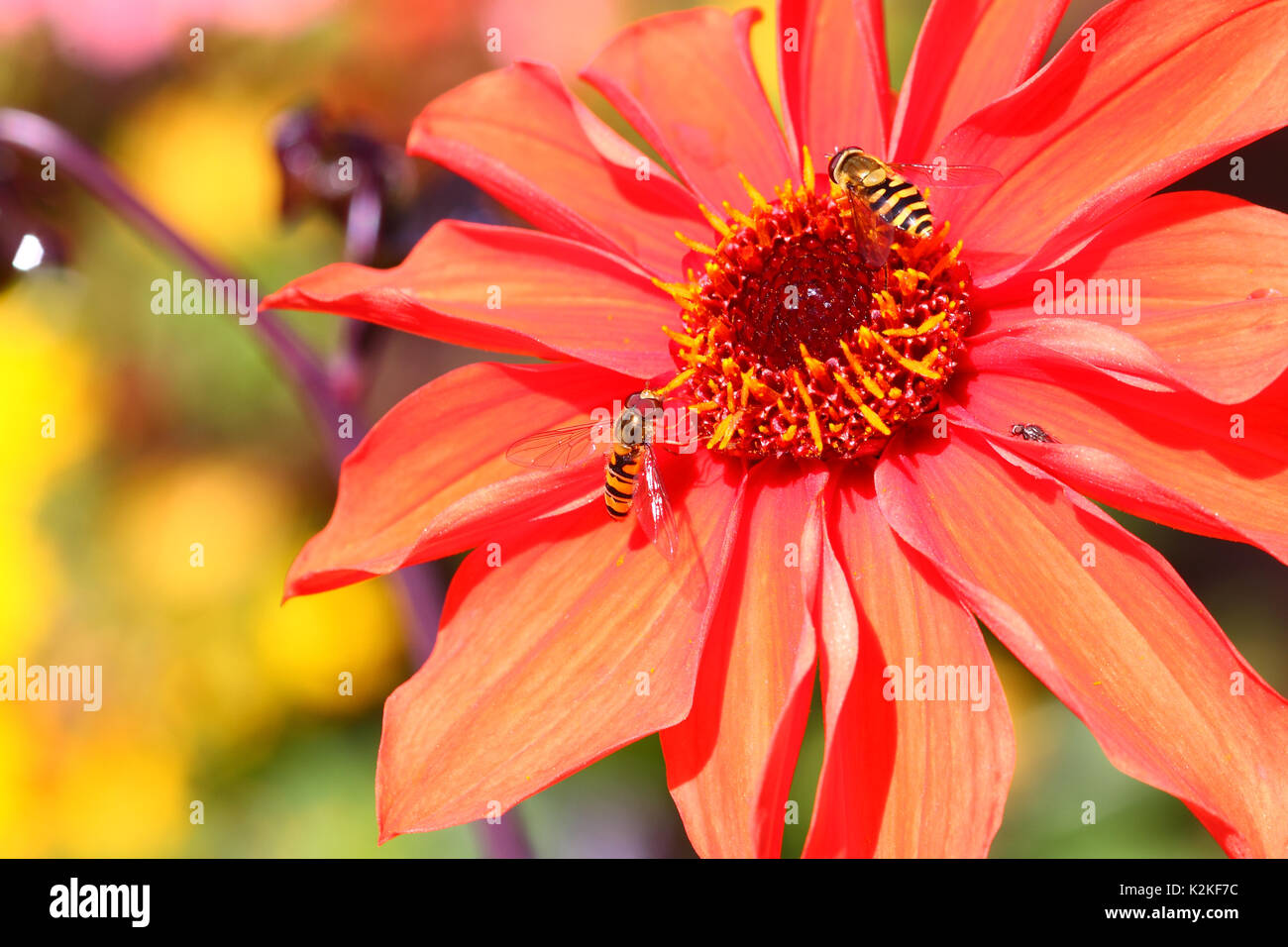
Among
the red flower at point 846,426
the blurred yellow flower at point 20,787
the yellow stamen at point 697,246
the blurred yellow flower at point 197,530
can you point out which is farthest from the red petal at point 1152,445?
the blurred yellow flower at point 20,787

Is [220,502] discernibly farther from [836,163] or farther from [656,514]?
[836,163]

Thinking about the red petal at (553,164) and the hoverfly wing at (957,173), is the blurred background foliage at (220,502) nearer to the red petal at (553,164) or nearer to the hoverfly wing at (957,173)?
the red petal at (553,164)

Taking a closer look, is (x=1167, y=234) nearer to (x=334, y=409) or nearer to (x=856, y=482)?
(x=856, y=482)

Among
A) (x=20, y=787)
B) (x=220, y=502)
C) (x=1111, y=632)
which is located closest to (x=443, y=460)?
(x=1111, y=632)
